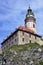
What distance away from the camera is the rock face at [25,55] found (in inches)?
4913

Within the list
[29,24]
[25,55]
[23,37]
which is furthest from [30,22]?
[25,55]

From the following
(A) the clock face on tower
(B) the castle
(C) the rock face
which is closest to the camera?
(C) the rock face

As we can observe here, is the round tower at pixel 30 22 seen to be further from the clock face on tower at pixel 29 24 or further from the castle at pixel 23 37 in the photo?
the castle at pixel 23 37

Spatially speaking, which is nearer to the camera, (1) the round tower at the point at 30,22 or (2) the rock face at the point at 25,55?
(2) the rock face at the point at 25,55

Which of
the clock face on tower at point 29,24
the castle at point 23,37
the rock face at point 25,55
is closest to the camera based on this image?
the rock face at point 25,55

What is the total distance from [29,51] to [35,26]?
97.7ft

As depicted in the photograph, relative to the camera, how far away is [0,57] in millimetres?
134625

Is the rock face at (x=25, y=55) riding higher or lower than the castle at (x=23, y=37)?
lower

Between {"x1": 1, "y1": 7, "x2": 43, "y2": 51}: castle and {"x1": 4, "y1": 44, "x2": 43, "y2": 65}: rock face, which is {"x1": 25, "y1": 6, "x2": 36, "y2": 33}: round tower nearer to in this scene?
{"x1": 1, "y1": 7, "x2": 43, "y2": 51}: castle

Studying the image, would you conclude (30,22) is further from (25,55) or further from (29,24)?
(25,55)

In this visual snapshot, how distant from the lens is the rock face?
409ft

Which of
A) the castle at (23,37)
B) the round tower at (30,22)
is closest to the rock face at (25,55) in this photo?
the castle at (23,37)

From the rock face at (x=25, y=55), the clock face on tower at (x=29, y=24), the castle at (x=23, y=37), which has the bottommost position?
the rock face at (x=25, y=55)

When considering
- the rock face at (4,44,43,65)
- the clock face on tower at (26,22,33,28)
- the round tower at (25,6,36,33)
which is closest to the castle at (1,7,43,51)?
the clock face on tower at (26,22,33,28)
